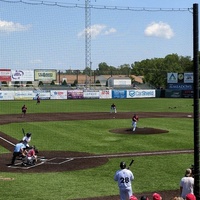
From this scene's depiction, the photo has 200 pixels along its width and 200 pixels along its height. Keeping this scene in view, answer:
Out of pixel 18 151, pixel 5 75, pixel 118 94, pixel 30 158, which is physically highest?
pixel 5 75

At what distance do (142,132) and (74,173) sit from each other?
1401cm

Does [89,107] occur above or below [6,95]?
below

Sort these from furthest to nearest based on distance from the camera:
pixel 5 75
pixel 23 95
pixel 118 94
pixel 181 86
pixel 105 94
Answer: pixel 118 94
pixel 181 86
pixel 105 94
pixel 5 75
pixel 23 95

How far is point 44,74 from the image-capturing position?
88.2m

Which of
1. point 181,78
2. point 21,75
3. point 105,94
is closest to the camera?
point 21,75

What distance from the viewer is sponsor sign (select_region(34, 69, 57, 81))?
87.3 m

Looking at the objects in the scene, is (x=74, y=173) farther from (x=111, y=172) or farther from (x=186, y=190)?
(x=186, y=190)

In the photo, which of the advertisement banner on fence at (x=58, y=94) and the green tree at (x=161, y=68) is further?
the green tree at (x=161, y=68)

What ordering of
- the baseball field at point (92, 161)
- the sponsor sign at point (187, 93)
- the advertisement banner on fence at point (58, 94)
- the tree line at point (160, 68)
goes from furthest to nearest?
the tree line at point (160, 68) < the sponsor sign at point (187, 93) < the advertisement banner on fence at point (58, 94) < the baseball field at point (92, 161)

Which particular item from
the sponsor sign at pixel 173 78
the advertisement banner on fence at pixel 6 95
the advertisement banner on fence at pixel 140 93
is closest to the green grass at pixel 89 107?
the advertisement banner on fence at pixel 6 95

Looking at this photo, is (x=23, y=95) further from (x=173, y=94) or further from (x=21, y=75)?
(x=173, y=94)

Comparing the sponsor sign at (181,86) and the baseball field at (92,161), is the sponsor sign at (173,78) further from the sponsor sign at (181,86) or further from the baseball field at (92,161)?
the baseball field at (92,161)

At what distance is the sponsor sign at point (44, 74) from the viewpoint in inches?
3438

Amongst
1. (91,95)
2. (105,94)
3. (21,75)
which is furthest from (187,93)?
(21,75)
